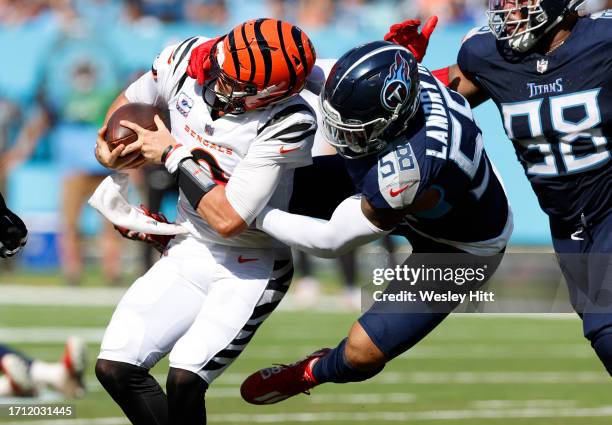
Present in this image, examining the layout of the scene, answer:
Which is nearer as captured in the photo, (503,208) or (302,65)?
(302,65)

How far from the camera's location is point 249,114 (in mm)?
4336

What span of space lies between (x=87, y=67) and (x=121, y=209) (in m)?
9.31

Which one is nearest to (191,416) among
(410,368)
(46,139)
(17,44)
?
(410,368)

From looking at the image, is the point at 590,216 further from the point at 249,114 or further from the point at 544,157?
the point at 249,114

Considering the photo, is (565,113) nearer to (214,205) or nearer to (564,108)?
(564,108)

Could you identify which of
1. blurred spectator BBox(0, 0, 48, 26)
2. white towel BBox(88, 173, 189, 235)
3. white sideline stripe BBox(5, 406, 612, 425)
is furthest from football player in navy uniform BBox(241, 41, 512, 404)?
blurred spectator BBox(0, 0, 48, 26)

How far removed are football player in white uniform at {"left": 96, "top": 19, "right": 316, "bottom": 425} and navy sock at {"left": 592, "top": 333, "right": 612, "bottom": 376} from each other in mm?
1267

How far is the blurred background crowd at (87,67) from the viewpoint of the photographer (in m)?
13.0

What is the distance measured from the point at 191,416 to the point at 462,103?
160 cm

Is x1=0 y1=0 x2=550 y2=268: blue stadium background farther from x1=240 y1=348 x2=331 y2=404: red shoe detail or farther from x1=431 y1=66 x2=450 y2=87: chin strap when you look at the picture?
x1=240 y1=348 x2=331 y2=404: red shoe detail

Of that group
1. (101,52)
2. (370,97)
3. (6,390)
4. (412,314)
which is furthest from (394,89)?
(101,52)

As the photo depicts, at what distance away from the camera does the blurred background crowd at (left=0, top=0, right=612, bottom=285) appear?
1302 centimetres

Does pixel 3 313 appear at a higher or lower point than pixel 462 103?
lower

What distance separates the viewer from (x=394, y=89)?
3.98 meters
